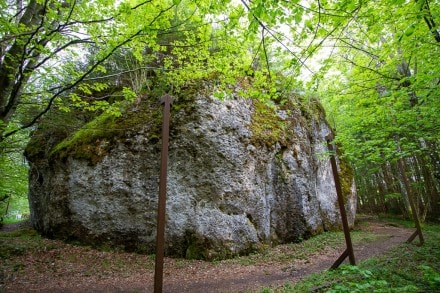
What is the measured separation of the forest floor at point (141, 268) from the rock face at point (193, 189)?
0.68 m

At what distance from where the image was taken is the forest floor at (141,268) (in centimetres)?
643

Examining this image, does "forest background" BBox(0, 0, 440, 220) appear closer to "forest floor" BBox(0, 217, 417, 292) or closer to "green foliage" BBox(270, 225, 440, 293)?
"green foliage" BBox(270, 225, 440, 293)

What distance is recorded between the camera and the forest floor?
643 cm

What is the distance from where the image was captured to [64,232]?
32.4ft

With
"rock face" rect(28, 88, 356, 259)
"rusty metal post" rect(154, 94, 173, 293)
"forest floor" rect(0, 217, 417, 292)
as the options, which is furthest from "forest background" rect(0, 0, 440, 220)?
"forest floor" rect(0, 217, 417, 292)

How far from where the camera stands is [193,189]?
961 cm

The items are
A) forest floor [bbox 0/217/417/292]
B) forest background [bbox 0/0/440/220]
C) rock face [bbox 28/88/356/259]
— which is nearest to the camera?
forest background [bbox 0/0/440/220]

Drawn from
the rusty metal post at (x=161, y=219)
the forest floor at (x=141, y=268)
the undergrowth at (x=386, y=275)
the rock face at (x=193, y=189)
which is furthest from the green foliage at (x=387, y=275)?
the rock face at (x=193, y=189)

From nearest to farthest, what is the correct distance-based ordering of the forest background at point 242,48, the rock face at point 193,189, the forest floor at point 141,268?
the forest background at point 242,48 → the forest floor at point 141,268 → the rock face at point 193,189

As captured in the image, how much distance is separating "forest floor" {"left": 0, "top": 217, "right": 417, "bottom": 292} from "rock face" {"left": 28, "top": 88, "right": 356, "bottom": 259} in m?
0.68

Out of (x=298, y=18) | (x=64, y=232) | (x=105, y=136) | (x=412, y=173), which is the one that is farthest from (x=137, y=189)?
(x=412, y=173)

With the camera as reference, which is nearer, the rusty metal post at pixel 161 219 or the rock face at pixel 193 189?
the rusty metal post at pixel 161 219

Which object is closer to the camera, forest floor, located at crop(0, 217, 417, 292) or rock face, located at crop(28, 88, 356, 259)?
forest floor, located at crop(0, 217, 417, 292)

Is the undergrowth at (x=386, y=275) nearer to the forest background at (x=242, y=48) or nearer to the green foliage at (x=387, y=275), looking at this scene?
the green foliage at (x=387, y=275)
